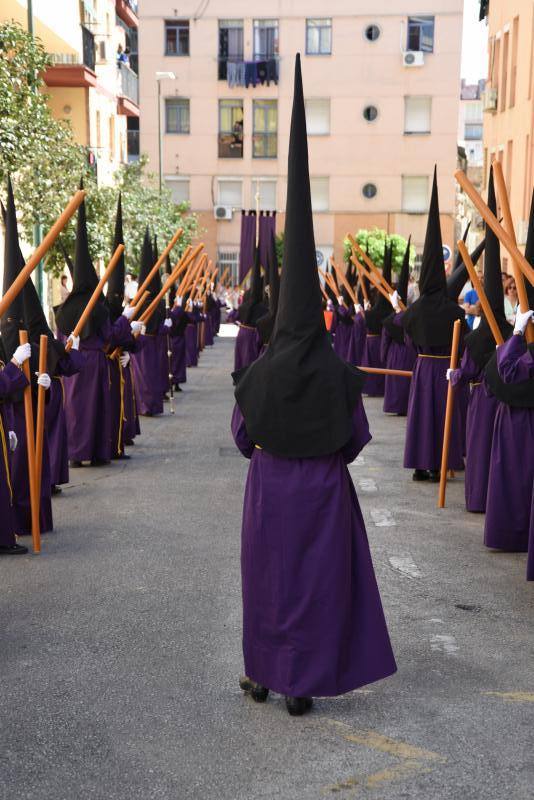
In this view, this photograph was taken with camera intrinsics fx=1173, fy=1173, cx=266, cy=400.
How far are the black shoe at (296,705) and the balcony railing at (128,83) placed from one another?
1602 inches

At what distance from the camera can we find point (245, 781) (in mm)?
4758

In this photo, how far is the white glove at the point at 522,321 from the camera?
7840 millimetres

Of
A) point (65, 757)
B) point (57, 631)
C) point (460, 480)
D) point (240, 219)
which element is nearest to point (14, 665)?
point (57, 631)

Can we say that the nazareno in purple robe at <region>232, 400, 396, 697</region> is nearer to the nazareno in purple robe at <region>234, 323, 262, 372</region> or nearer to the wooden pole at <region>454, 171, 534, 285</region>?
the wooden pole at <region>454, 171, 534, 285</region>

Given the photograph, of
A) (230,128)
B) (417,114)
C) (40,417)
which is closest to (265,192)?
(230,128)

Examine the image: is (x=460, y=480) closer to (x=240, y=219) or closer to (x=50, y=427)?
(x=50, y=427)

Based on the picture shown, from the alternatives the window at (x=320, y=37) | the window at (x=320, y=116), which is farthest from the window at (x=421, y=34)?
the window at (x=320, y=116)

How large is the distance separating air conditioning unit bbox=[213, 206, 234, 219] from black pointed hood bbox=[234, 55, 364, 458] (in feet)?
149

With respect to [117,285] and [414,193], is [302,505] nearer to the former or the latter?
[117,285]

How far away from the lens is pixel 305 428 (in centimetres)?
539

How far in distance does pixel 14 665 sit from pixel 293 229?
273 cm

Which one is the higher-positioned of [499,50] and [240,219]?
[499,50]

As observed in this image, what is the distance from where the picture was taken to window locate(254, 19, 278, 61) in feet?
166

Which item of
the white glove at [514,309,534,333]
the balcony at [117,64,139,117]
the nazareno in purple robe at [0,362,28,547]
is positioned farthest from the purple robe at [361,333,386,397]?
the balcony at [117,64,139,117]
